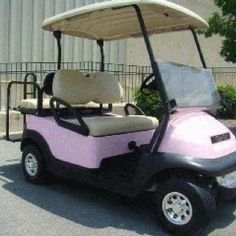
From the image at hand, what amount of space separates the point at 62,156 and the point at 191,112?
1.49 m

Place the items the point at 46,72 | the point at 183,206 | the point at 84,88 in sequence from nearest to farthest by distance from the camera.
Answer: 1. the point at 183,206
2. the point at 84,88
3. the point at 46,72

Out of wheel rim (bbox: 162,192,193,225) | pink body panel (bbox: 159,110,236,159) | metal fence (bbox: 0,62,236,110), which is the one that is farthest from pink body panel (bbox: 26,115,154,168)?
metal fence (bbox: 0,62,236,110)

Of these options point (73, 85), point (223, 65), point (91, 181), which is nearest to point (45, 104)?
point (73, 85)

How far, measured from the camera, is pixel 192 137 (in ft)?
14.1

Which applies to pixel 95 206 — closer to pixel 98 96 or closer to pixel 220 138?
pixel 220 138

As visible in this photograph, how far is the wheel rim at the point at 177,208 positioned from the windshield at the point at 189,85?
88 centimetres

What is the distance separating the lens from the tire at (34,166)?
217 inches

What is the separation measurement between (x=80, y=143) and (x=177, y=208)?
4.31ft

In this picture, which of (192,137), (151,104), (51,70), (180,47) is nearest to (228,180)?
(192,137)

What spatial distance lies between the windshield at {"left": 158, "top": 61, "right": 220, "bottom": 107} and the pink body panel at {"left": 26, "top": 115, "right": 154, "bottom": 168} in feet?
2.94

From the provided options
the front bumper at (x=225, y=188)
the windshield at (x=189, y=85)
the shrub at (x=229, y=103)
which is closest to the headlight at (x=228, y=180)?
the front bumper at (x=225, y=188)

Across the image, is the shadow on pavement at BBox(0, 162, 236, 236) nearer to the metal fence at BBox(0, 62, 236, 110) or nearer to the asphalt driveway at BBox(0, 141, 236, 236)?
the asphalt driveway at BBox(0, 141, 236, 236)

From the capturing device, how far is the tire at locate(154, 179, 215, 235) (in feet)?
13.2

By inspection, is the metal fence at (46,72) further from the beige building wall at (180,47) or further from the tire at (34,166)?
the tire at (34,166)
